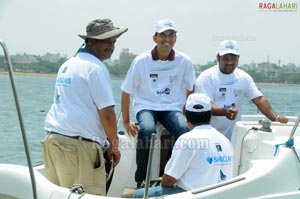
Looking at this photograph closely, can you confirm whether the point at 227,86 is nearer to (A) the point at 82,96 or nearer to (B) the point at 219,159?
(B) the point at 219,159

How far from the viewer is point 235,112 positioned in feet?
15.4

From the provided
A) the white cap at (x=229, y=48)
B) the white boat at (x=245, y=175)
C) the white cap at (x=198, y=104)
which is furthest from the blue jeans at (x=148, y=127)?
the white cap at (x=198, y=104)

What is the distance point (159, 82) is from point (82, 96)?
1.33 metres

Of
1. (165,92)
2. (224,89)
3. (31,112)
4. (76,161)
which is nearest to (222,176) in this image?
(76,161)

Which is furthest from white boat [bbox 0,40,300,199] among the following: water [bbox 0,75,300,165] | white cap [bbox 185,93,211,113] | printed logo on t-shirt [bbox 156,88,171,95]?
water [bbox 0,75,300,165]

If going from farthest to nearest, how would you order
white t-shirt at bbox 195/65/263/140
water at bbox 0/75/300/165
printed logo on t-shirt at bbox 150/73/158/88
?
water at bbox 0/75/300/165 → white t-shirt at bbox 195/65/263/140 → printed logo on t-shirt at bbox 150/73/158/88

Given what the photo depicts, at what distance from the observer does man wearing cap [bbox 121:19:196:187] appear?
471cm

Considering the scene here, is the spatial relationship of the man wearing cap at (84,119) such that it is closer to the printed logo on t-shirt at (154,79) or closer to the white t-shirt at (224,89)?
the printed logo on t-shirt at (154,79)

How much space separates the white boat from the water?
8.16 ft

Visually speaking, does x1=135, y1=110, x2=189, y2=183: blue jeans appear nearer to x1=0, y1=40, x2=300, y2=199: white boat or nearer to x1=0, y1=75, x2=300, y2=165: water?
x1=0, y1=40, x2=300, y2=199: white boat

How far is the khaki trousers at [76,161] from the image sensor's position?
12.0 feet

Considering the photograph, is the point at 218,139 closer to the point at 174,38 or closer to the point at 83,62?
the point at 83,62

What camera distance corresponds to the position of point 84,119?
3.62 meters

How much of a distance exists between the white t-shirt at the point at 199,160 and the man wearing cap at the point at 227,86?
4.59 ft
